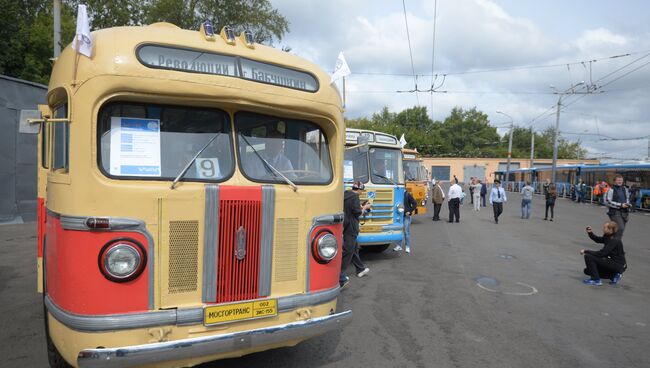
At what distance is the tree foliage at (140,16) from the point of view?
26469 mm

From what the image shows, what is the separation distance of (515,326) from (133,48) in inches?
201

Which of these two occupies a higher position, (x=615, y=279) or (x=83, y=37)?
(x=83, y=37)

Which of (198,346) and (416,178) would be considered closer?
(198,346)

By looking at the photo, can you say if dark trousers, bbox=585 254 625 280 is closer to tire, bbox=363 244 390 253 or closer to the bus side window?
tire, bbox=363 244 390 253

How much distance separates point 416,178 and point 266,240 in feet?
48.7

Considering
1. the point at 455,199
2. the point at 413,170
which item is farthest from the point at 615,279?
the point at 413,170

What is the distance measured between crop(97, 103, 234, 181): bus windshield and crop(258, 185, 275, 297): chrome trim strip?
37 cm

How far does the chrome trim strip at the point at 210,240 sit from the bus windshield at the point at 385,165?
21.1ft

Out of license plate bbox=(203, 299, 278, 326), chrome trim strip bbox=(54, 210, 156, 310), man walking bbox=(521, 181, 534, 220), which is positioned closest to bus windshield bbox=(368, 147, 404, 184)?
license plate bbox=(203, 299, 278, 326)

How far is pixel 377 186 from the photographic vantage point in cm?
972

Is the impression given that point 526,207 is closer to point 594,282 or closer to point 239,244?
point 594,282

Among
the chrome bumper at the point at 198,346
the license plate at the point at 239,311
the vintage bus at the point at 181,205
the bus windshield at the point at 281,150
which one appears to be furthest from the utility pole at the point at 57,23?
the chrome bumper at the point at 198,346

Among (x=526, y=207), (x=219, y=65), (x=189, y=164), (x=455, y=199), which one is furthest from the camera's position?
(x=526, y=207)

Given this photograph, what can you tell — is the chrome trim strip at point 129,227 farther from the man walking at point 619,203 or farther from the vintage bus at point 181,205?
the man walking at point 619,203
